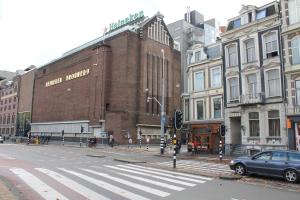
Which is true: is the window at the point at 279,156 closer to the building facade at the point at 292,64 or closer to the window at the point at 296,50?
the building facade at the point at 292,64

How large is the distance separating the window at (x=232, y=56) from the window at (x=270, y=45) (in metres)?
3.47

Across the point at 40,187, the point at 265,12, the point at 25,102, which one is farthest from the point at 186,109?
the point at 25,102

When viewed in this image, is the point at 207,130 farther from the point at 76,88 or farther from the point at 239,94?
the point at 76,88

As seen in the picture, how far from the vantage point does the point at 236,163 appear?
17.2 metres

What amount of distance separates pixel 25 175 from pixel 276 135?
21438 mm

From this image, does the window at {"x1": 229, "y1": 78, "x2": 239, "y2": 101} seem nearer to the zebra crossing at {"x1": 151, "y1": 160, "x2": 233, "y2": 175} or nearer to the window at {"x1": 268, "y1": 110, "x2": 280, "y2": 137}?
the window at {"x1": 268, "y1": 110, "x2": 280, "y2": 137}

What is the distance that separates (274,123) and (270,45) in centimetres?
707

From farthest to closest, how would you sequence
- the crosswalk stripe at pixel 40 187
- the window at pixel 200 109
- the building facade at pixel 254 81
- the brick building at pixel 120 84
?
1. the brick building at pixel 120 84
2. the window at pixel 200 109
3. the building facade at pixel 254 81
4. the crosswalk stripe at pixel 40 187

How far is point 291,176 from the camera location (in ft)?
48.0

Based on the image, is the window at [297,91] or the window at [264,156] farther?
the window at [297,91]

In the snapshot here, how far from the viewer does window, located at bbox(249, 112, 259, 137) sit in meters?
29.8

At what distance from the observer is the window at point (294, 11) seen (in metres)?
27.4

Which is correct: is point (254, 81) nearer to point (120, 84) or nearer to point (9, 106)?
point (120, 84)

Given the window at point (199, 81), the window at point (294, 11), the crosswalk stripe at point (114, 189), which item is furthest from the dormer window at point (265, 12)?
the crosswalk stripe at point (114, 189)
